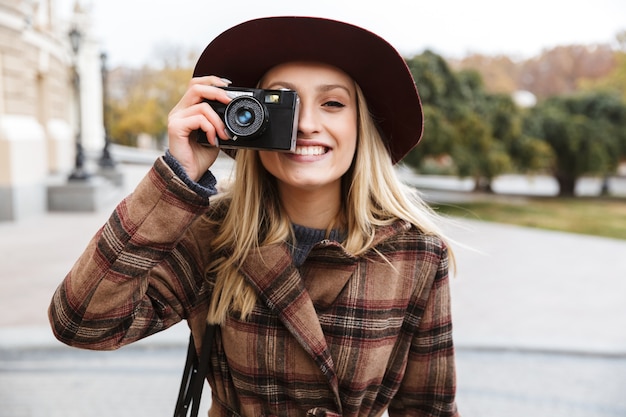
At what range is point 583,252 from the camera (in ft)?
34.6

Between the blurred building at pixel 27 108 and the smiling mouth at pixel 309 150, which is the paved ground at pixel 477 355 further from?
the blurred building at pixel 27 108

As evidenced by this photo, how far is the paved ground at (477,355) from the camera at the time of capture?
12.9 ft

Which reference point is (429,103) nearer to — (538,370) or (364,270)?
(538,370)

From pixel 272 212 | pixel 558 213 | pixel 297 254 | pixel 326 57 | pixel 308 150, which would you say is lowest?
pixel 558 213

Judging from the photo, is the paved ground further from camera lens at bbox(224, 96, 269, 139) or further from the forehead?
camera lens at bbox(224, 96, 269, 139)

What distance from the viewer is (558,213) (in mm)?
18312

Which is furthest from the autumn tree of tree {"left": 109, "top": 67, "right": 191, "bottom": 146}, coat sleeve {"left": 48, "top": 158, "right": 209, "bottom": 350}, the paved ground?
tree {"left": 109, "top": 67, "right": 191, "bottom": 146}

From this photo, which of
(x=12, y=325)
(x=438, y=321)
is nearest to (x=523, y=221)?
(x=12, y=325)

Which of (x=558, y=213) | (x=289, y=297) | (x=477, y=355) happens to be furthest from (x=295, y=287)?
(x=558, y=213)

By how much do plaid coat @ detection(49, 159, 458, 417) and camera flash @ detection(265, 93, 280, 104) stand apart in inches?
12.4

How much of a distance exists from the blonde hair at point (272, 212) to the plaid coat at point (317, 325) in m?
0.03

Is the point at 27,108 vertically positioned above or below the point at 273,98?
below

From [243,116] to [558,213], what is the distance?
18.7 m

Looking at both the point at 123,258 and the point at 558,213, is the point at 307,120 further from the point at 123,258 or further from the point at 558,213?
the point at 558,213
